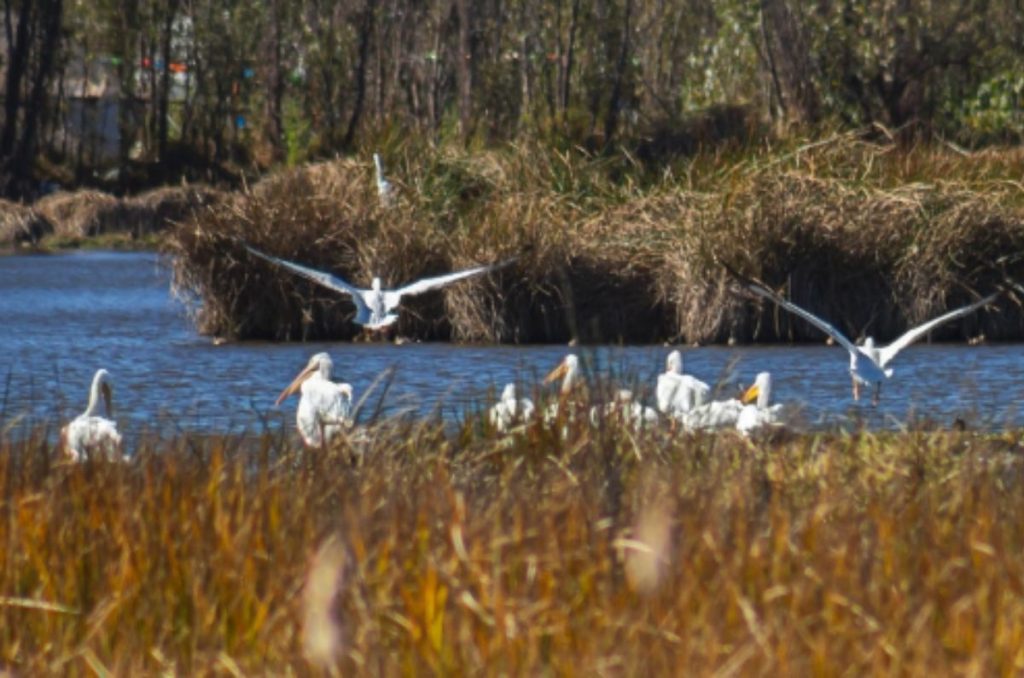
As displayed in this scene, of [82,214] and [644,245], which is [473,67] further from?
[644,245]

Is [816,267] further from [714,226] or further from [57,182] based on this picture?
[57,182]

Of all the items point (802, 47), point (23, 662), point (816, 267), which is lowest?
point (23, 662)

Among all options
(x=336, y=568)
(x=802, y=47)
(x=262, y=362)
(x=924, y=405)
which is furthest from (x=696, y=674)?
(x=802, y=47)

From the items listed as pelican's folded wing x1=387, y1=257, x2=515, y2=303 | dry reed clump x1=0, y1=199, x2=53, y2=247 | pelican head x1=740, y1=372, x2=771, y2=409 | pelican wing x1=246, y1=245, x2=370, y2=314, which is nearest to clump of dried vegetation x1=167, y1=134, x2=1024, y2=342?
pelican's folded wing x1=387, y1=257, x2=515, y2=303

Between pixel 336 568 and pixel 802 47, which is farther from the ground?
pixel 802 47

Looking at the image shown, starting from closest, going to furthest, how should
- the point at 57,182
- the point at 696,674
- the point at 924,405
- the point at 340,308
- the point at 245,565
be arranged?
the point at 696,674
the point at 245,565
the point at 924,405
the point at 340,308
the point at 57,182

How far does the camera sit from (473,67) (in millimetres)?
54844

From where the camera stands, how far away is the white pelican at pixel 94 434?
746 centimetres

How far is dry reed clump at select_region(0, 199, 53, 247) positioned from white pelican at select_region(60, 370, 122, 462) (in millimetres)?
35780

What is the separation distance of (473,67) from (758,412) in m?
44.2

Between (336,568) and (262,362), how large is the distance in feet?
46.2

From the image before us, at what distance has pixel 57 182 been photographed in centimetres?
5391

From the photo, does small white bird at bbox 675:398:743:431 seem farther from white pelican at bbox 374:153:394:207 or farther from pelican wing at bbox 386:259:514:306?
white pelican at bbox 374:153:394:207

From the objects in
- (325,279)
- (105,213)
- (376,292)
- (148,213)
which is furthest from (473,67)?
(325,279)
